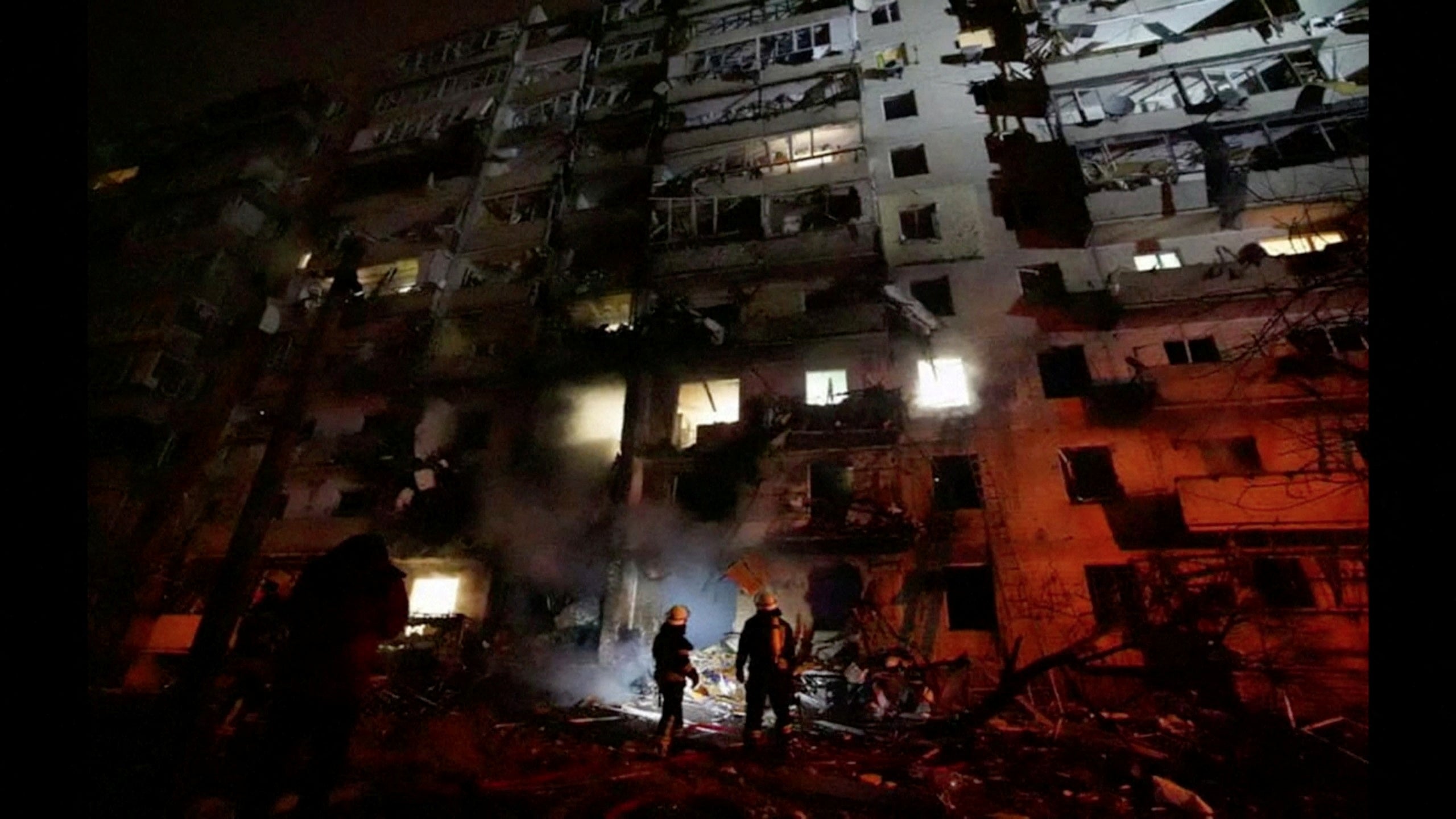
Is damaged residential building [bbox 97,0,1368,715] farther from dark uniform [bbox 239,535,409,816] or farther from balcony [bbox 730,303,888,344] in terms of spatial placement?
dark uniform [bbox 239,535,409,816]

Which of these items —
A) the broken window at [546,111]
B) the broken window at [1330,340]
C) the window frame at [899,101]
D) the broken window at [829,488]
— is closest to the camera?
the broken window at [1330,340]

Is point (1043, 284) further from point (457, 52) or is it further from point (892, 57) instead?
point (457, 52)

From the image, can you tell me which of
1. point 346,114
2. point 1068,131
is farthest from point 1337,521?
point 346,114

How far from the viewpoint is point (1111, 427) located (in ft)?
60.0

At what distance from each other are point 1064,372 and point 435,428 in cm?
2278

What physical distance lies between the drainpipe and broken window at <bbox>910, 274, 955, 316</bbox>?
19120 millimetres

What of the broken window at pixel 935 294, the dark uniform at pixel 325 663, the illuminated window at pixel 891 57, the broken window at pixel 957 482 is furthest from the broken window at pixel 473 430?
the illuminated window at pixel 891 57

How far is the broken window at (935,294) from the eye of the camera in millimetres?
21875

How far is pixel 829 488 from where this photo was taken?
64.2 ft

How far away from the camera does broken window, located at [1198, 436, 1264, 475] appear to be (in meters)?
17.1

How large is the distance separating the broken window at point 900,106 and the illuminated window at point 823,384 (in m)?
12.6

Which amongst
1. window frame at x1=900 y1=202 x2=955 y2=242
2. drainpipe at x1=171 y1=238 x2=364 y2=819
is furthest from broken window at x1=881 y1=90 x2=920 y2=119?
drainpipe at x1=171 y1=238 x2=364 y2=819

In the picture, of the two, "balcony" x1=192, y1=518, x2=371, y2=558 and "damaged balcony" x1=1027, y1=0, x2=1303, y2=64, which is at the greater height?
"damaged balcony" x1=1027, y1=0, x2=1303, y2=64

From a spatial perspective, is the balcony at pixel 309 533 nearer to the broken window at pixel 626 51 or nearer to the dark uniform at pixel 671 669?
the dark uniform at pixel 671 669
